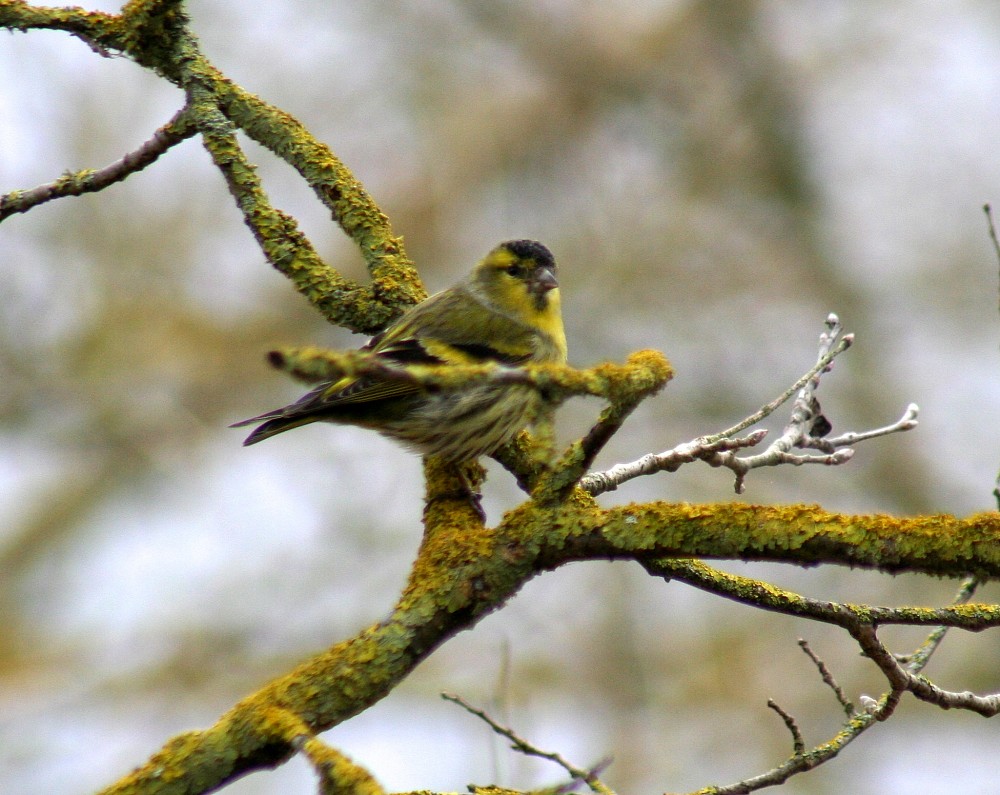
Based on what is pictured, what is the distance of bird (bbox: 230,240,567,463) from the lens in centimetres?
495

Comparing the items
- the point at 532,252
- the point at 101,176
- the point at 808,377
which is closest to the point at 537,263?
the point at 532,252

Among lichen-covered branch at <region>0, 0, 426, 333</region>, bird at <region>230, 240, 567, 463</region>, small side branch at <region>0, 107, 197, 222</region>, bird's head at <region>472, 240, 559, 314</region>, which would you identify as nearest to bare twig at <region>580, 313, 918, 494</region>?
bird at <region>230, 240, 567, 463</region>

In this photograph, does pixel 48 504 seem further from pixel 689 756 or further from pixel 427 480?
pixel 427 480

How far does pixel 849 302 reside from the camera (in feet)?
54.5

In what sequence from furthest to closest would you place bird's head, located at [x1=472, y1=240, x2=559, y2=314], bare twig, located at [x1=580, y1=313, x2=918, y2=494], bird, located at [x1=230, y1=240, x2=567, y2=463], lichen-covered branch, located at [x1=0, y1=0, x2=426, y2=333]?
bird's head, located at [x1=472, y1=240, x2=559, y2=314] < bird, located at [x1=230, y1=240, x2=567, y2=463] < lichen-covered branch, located at [x1=0, y1=0, x2=426, y2=333] < bare twig, located at [x1=580, y1=313, x2=918, y2=494]

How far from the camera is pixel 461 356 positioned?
5.82 metres

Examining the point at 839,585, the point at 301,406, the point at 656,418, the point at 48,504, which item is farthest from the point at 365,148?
the point at 301,406

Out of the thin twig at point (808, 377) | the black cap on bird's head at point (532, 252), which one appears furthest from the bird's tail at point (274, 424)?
the thin twig at point (808, 377)

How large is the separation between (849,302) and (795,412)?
13.6 metres

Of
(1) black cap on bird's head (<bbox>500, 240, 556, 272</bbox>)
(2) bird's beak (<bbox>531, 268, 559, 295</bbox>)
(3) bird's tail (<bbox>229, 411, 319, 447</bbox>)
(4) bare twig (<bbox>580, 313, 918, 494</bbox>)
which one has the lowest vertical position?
(4) bare twig (<bbox>580, 313, 918, 494</bbox>)

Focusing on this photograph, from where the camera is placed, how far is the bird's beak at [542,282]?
21.1 feet

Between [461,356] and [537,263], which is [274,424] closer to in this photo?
[461,356]

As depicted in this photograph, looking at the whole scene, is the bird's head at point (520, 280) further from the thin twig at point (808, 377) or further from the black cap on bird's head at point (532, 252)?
the thin twig at point (808, 377)

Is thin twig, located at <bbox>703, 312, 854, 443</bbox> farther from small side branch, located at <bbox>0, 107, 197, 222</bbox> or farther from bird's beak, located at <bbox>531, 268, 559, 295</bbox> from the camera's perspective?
small side branch, located at <bbox>0, 107, 197, 222</bbox>
